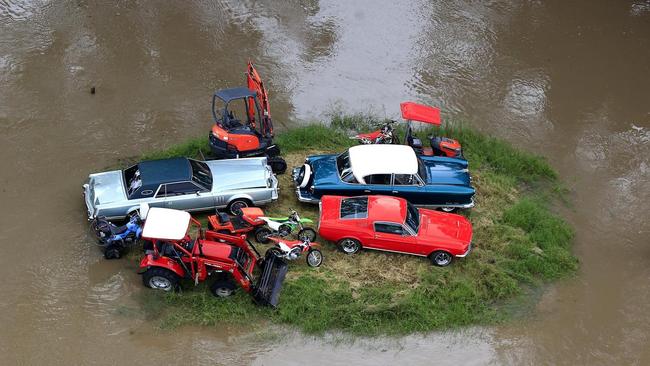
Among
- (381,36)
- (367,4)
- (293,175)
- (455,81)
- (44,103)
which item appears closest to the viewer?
(293,175)

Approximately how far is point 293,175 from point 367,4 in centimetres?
1139

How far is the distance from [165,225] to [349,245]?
4072 millimetres

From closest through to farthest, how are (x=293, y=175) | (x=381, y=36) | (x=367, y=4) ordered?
(x=293, y=175), (x=381, y=36), (x=367, y=4)

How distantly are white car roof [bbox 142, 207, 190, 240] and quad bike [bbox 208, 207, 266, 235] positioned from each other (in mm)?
1335

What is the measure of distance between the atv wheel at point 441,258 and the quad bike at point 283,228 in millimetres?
2706

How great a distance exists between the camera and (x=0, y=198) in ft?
45.1

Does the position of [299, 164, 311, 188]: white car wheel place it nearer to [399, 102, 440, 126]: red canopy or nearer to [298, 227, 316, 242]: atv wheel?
[298, 227, 316, 242]: atv wheel

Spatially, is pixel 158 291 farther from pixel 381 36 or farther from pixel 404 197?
pixel 381 36

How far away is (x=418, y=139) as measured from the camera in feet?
52.2

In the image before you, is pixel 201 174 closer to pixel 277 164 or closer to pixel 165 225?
pixel 277 164

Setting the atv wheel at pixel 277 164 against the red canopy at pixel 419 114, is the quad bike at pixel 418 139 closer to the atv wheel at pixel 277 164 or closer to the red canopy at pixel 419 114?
the red canopy at pixel 419 114

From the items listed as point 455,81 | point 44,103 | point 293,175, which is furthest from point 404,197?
point 44,103

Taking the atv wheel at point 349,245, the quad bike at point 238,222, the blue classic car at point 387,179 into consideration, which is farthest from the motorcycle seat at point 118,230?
the atv wheel at point 349,245

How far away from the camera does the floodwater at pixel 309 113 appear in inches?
449
